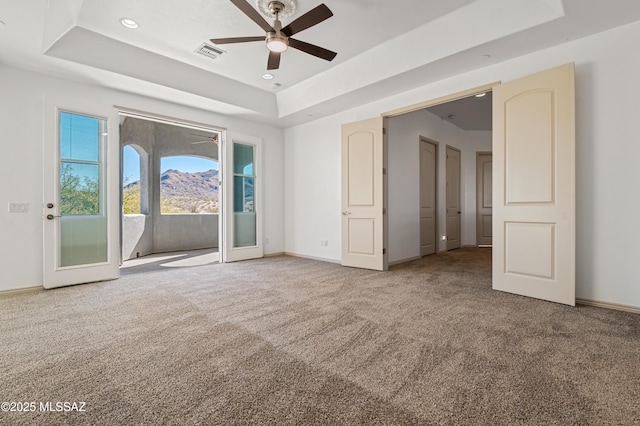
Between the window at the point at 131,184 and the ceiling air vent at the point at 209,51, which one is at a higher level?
the ceiling air vent at the point at 209,51

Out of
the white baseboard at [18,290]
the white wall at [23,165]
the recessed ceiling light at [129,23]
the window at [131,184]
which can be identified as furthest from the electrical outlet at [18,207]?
the window at [131,184]

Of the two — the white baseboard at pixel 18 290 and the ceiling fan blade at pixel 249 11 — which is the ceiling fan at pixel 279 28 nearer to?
the ceiling fan blade at pixel 249 11

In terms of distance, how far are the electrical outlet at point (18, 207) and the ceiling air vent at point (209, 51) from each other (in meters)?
2.95

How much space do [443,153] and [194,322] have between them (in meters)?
6.42

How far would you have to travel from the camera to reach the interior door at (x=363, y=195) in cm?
473

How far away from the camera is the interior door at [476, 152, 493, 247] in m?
7.77

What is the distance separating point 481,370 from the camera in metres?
1.77

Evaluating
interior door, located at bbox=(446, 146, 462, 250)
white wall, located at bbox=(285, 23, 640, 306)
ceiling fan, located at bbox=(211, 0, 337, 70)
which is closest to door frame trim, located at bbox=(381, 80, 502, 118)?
Result: white wall, located at bbox=(285, 23, 640, 306)

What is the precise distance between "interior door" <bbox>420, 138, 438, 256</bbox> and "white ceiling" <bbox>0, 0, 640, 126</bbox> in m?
2.26

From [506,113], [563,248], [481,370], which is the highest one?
[506,113]

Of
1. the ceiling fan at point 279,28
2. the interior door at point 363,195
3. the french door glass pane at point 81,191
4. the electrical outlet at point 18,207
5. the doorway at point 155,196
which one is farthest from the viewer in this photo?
the doorway at point 155,196

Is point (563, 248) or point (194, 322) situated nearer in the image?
point (194, 322)

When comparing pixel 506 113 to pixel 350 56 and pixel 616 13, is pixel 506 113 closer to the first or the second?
pixel 616 13

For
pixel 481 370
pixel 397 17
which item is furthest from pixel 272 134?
pixel 481 370
